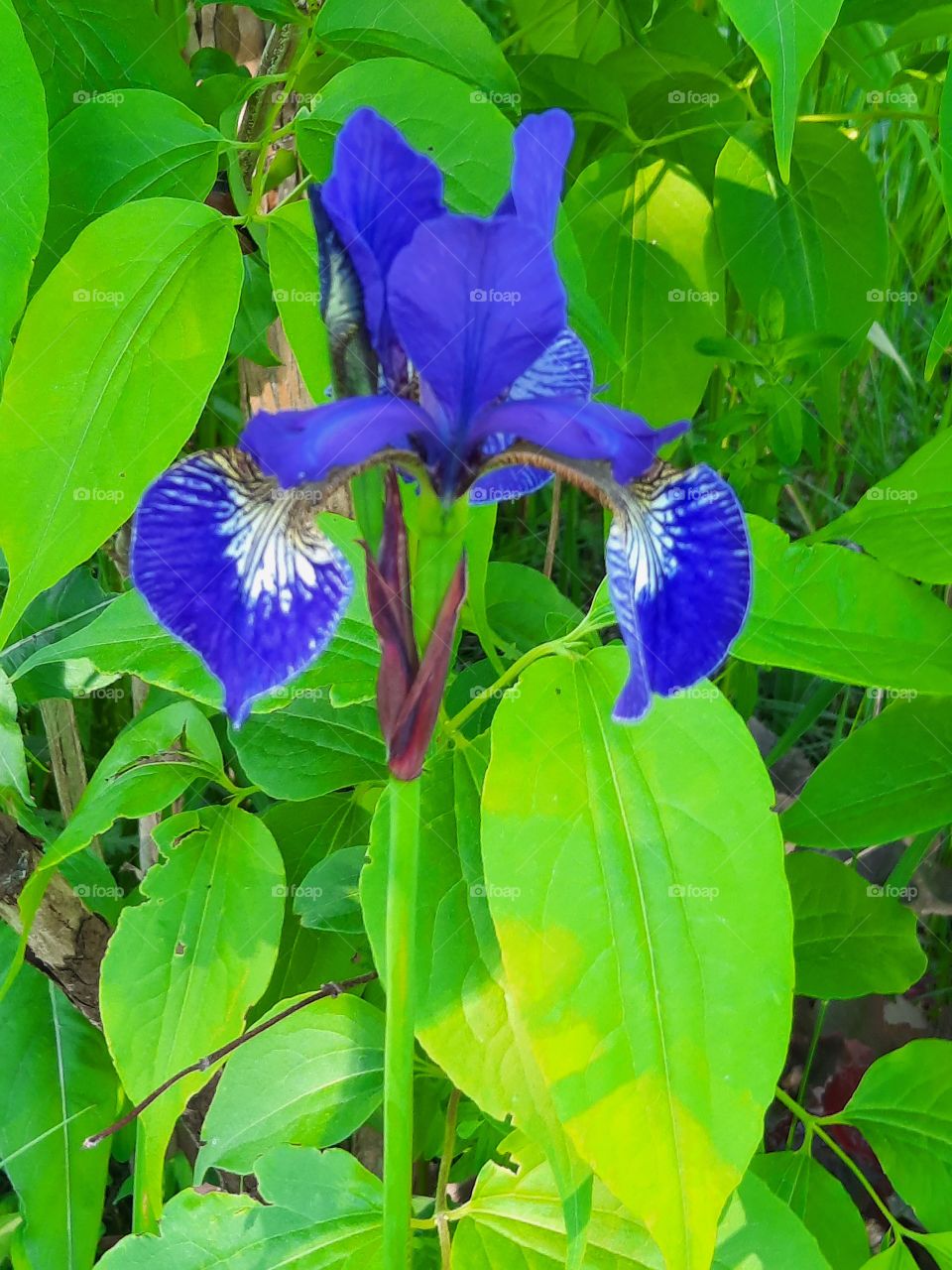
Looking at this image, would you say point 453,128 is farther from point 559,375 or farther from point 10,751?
point 10,751

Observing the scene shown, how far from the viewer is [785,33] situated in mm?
347

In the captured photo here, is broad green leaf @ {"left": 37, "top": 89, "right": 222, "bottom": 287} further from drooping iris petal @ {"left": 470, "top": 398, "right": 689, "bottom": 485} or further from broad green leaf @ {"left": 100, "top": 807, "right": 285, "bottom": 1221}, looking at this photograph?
broad green leaf @ {"left": 100, "top": 807, "right": 285, "bottom": 1221}

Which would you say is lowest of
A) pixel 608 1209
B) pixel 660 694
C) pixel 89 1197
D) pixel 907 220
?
pixel 89 1197

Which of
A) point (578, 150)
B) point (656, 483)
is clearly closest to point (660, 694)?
point (656, 483)

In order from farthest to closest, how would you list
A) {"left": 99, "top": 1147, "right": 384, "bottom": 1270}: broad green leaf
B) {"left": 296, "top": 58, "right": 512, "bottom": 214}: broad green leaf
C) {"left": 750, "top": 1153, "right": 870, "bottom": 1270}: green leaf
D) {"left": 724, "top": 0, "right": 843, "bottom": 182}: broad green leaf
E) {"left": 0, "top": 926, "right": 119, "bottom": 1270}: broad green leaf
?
1. {"left": 0, "top": 926, "right": 119, "bottom": 1270}: broad green leaf
2. {"left": 750, "top": 1153, "right": 870, "bottom": 1270}: green leaf
3. {"left": 99, "top": 1147, "right": 384, "bottom": 1270}: broad green leaf
4. {"left": 296, "top": 58, "right": 512, "bottom": 214}: broad green leaf
5. {"left": 724, "top": 0, "right": 843, "bottom": 182}: broad green leaf

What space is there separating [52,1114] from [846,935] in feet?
1.82

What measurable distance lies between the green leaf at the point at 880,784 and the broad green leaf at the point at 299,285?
353mm

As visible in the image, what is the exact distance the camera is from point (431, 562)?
38cm

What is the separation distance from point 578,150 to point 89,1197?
2.51ft

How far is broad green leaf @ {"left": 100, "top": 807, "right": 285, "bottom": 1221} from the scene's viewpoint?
57 centimetres

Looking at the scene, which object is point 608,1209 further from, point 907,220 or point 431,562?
point 907,220

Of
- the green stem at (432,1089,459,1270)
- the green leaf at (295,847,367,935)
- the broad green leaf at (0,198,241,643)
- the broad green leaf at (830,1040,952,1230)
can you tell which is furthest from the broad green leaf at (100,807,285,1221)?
the broad green leaf at (830,1040,952,1230)

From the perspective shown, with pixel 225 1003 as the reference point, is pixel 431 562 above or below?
above

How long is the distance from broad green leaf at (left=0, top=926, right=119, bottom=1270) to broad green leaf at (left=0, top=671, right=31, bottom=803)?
171 millimetres
